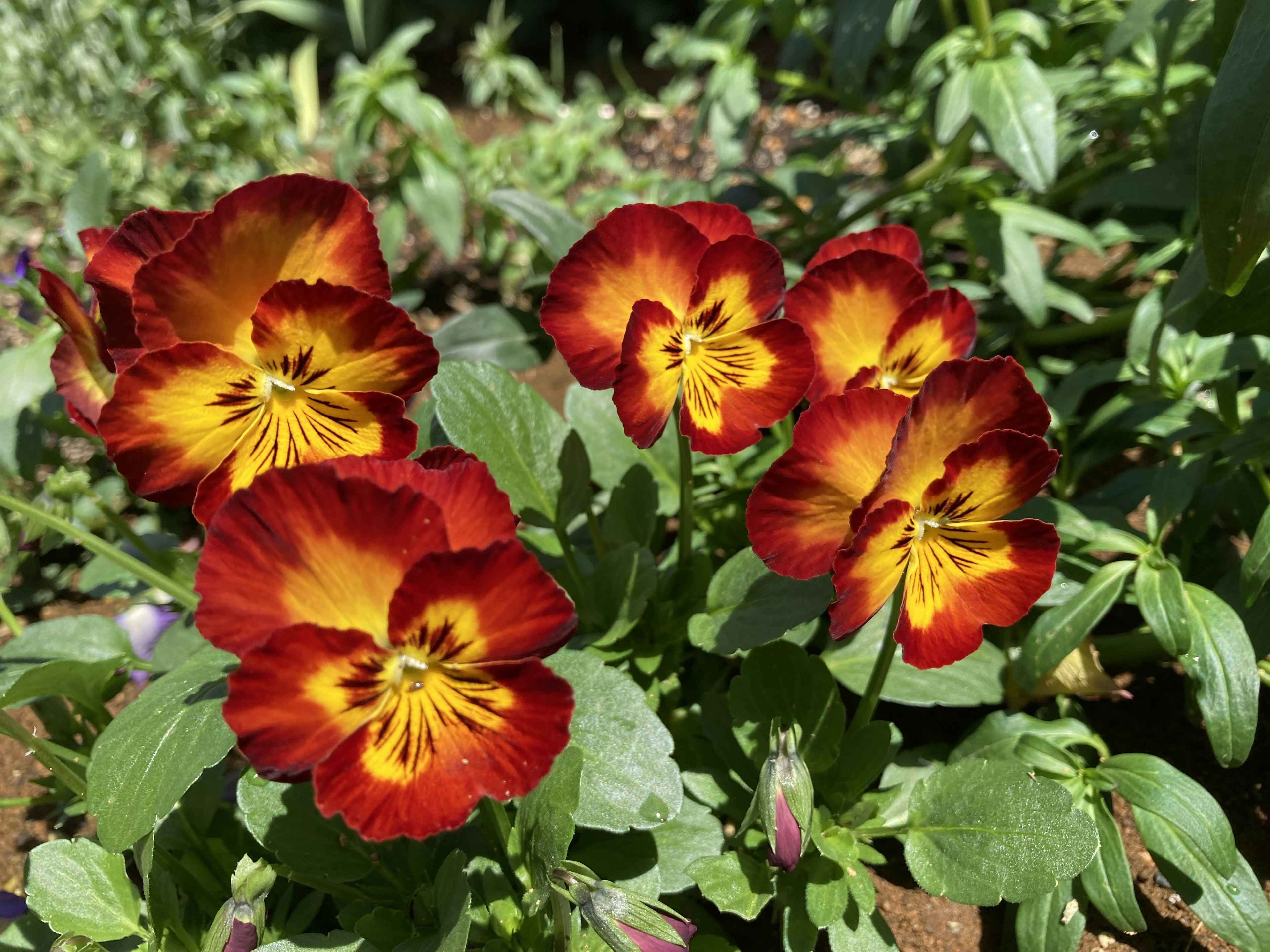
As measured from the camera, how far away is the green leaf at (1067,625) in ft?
4.11

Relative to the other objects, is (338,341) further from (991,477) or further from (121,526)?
(121,526)

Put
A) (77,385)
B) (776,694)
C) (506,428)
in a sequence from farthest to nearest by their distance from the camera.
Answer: (506,428) < (776,694) < (77,385)

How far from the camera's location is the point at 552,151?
3236 mm

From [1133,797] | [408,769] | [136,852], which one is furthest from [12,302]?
[1133,797]

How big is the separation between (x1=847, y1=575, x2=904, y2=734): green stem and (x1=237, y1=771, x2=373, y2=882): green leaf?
2.02 feet

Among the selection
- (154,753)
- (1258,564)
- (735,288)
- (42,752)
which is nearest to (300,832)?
(154,753)

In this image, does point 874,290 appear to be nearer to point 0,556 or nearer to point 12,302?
point 0,556

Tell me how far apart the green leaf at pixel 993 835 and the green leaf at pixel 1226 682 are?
26 cm

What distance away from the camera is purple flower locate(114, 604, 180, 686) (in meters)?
1.79

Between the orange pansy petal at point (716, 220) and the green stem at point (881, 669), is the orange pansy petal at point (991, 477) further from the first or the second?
the orange pansy petal at point (716, 220)

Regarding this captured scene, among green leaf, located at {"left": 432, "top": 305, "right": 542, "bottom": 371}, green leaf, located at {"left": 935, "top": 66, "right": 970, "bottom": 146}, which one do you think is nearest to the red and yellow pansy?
green leaf, located at {"left": 432, "top": 305, "right": 542, "bottom": 371}

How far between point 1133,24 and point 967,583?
3.85 ft

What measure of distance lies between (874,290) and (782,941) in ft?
2.86

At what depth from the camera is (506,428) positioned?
1.33 metres
